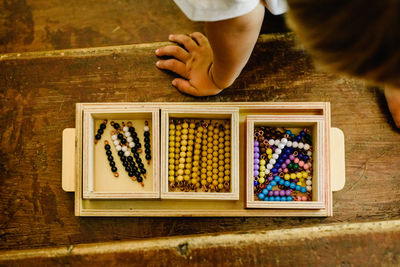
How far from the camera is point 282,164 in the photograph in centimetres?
119

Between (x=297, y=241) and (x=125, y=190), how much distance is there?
0.53 m

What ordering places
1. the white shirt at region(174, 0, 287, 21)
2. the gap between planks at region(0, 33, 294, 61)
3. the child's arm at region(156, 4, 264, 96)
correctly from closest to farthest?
1. the white shirt at region(174, 0, 287, 21)
2. the child's arm at region(156, 4, 264, 96)
3. the gap between planks at region(0, 33, 294, 61)

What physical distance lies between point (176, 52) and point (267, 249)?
2.16ft

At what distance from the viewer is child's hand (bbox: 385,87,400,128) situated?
1.17 m

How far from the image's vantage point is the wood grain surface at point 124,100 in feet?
3.95

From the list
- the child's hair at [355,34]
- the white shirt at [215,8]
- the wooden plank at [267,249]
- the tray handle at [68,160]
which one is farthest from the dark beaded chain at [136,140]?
the child's hair at [355,34]

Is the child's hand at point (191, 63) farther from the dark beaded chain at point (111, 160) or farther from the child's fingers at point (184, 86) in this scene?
the dark beaded chain at point (111, 160)

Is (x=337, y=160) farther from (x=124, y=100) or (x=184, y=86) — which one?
(x=124, y=100)

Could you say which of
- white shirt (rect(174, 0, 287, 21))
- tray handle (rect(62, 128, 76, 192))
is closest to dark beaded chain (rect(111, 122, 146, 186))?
tray handle (rect(62, 128, 76, 192))

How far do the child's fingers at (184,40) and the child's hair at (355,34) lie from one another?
721 mm

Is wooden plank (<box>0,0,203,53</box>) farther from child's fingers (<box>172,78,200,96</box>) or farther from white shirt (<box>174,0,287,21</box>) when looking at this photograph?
white shirt (<box>174,0,287,21</box>)

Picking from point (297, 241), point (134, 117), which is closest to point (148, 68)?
point (134, 117)

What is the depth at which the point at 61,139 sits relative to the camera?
49.1 inches

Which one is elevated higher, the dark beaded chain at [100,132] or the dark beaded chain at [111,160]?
the dark beaded chain at [100,132]
